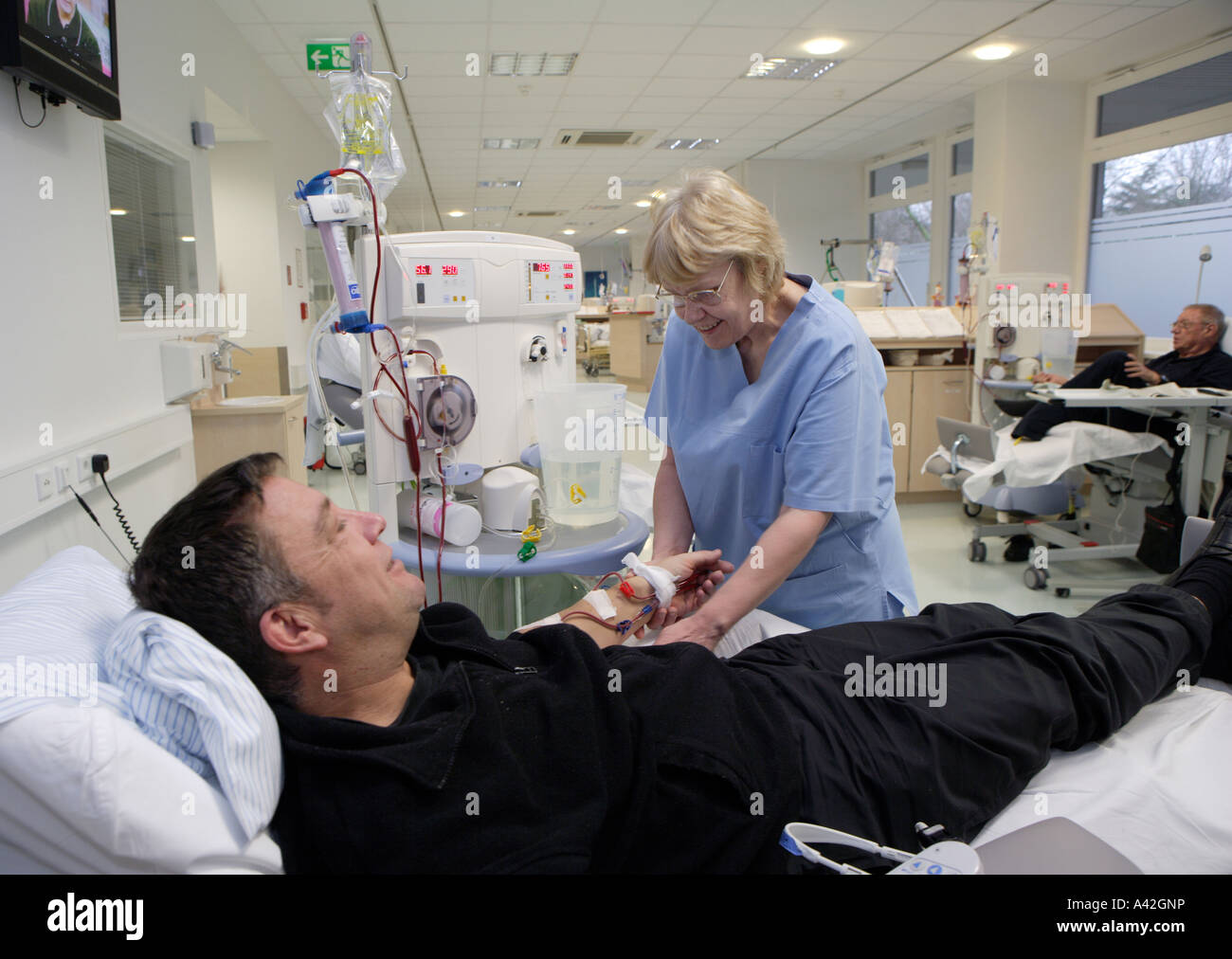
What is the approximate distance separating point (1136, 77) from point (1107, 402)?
165 inches

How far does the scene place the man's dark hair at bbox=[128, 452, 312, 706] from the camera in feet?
3.12

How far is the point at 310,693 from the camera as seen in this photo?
3.32ft

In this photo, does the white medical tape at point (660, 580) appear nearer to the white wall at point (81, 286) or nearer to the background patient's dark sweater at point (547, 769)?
the background patient's dark sweater at point (547, 769)

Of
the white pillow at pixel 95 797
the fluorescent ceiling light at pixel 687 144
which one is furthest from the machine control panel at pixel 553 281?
the fluorescent ceiling light at pixel 687 144

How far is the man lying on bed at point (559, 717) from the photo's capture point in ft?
2.90

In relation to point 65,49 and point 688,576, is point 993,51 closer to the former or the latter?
point 65,49

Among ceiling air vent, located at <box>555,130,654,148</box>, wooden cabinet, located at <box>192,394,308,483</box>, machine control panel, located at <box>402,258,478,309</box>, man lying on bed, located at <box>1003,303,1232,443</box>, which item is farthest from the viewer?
ceiling air vent, located at <box>555,130,654,148</box>

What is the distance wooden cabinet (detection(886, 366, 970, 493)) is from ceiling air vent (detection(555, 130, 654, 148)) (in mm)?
4075

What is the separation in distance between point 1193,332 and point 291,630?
15.3 feet

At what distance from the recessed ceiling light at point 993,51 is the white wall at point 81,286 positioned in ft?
15.7

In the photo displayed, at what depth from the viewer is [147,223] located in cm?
356

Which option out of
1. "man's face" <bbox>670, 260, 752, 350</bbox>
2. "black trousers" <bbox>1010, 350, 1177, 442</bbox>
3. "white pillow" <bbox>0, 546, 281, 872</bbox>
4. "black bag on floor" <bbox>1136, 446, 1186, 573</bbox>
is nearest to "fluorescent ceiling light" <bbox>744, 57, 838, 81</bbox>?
"black trousers" <bbox>1010, 350, 1177, 442</bbox>

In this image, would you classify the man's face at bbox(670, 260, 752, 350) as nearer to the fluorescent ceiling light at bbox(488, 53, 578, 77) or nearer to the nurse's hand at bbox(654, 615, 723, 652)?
the nurse's hand at bbox(654, 615, 723, 652)

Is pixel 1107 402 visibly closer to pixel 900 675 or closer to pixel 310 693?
pixel 900 675
